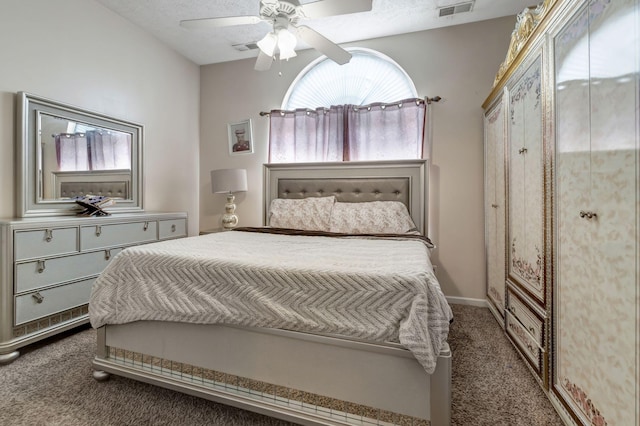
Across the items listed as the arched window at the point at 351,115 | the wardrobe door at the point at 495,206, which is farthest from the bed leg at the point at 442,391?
the arched window at the point at 351,115

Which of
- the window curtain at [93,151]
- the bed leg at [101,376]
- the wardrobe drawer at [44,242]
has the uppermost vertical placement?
the window curtain at [93,151]

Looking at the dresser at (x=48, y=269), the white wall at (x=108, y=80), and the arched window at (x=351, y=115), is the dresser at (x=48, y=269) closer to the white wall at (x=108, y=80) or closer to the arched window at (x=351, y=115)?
the white wall at (x=108, y=80)

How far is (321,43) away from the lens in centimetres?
212

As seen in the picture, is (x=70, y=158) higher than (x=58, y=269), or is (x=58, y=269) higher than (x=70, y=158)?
(x=70, y=158)

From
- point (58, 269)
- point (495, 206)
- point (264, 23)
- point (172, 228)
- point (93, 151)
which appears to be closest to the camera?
point (58, 269)

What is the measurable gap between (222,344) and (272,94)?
3091mm

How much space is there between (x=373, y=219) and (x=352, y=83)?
5.65ft

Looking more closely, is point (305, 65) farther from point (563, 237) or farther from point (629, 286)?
point (629, 286)

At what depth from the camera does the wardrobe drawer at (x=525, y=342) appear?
1627 mm

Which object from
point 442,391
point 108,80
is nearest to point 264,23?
point 108,80

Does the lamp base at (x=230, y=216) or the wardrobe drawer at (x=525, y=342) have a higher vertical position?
the lamp base at (x=230, y=216)

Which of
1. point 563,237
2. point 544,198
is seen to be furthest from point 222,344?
point 544,198

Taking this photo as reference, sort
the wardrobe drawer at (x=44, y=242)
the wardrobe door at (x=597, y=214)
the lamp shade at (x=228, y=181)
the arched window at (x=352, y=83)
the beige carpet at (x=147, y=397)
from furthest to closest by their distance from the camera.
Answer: the lamp shade at (x=228, y=181)
the arched window at (x=352, y=83)
the wardrobe drawer at (x=44, y=242)
the beige carpet at (x=147, y=397)
the wardrobe door at (x=597, y=214)

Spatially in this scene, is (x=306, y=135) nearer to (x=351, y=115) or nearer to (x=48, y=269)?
(x=351, y=115)
